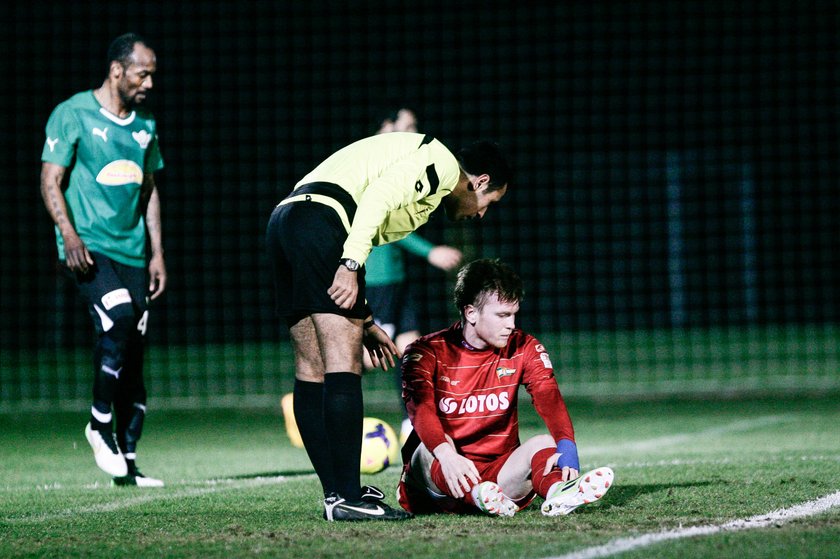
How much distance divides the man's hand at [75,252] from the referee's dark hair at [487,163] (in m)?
2.30

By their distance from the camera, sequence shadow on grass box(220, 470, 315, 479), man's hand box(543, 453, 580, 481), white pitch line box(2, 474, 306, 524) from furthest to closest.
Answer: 1. shadow on grass box(220, 470, 315, 479)
2. white pitch line box(2, 474, 306, 524)
3. man's hand box(543, 453, 580, 481)

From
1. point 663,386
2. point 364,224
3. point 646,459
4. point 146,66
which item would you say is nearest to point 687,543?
point 364,224

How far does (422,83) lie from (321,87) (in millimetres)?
1715

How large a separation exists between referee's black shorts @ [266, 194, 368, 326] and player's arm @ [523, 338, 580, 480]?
2.27 feet

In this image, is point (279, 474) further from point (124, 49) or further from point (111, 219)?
point (124, 49)

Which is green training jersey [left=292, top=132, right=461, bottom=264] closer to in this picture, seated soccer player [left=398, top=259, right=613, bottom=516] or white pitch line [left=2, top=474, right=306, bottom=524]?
seated soccer player [left=398, top=259, right=613, bottom=516]

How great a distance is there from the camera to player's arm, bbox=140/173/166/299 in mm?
6883

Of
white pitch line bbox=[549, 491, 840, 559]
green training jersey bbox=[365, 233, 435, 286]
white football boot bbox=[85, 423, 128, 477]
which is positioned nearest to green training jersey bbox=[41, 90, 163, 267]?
white football boot bbox=[85, 423, 128, 477]

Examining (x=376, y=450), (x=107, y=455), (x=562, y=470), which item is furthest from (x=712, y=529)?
(x=107, y=455)

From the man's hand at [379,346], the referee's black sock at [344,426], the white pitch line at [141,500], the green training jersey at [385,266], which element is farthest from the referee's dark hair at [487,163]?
the green training jersey at [385,266]

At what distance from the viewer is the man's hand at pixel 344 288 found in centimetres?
438

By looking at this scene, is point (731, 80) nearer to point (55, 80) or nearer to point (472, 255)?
point (472, 255)

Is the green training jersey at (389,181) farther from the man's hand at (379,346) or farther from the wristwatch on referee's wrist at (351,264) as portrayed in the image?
the man's hand at (379,346)

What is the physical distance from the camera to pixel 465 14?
22297 millimetres
